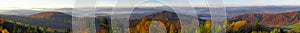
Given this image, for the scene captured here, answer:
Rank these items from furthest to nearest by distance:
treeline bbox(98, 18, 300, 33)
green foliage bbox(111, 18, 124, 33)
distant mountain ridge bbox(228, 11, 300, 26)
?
1. distant mountain ridge bbox(228, 11, 300, 26)
2. treeline bbox(98, 18, 300, 33)
3. green foliage bbox(111, 18, 124, 33)

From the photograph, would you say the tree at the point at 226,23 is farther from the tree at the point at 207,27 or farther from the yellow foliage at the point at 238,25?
the tree at the point at 207,27

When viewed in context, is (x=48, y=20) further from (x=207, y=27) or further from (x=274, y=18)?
(x=274, y=18)

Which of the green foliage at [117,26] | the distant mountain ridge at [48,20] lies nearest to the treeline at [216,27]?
the green foliage at [117,26]

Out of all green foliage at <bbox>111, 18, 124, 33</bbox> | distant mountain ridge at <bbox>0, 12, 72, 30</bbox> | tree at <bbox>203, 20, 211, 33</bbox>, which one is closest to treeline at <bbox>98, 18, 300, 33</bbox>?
tree at <bbox>203, 20, 211, 33</bbox>

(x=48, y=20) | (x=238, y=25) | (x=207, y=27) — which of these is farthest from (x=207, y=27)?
(x=48, y=20)

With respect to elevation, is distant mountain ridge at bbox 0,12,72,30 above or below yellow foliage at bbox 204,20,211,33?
above

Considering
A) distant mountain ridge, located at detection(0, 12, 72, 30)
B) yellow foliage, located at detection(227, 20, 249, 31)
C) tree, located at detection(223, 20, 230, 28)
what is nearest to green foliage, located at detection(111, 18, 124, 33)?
distant mountain ridge, located at detection(0, 12, 72, 30)

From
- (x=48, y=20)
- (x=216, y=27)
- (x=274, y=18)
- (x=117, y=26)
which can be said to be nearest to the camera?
(x=117, y=26)

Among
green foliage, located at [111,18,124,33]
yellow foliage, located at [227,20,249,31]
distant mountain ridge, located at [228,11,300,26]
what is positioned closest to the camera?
green foliage, located at [111,18,124,33]

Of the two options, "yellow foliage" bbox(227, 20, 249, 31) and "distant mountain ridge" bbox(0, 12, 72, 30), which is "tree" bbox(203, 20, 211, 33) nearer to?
"yellow foliage" bbox(227, 20, 249, 31)

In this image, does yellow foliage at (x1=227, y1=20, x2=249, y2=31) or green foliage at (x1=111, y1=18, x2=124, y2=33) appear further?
yellow foliage at (x1=227, y1=20, x2=249, y2=31)

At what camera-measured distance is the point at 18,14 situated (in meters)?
4.93

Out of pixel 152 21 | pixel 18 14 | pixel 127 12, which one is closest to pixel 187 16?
pixel 127 12

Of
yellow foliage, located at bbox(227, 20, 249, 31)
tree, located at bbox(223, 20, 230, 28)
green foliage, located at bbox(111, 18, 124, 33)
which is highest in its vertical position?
green foliage, located at bbox(111, 18, 124, 33)
